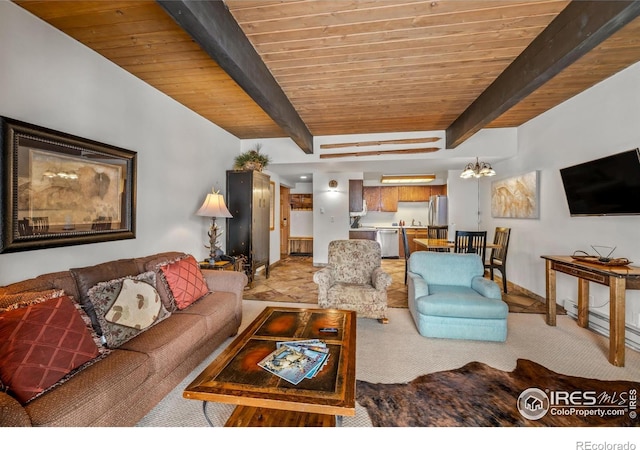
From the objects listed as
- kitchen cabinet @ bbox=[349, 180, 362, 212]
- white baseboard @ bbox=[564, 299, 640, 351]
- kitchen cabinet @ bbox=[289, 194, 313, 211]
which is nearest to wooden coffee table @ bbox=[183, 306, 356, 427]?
white baseboard @ bbox=[564, 299, 640, 351]

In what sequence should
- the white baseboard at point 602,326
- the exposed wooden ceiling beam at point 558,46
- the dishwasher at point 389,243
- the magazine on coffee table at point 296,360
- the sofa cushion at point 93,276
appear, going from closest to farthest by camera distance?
1. the magazine on coffee table at point 296,360
2. the exposed wooden ceiling beam at point 558,46
3. the sofa cushion at point 93,276
4. the white baseboard at point 602,326
5. the dishwasher at point 389,243

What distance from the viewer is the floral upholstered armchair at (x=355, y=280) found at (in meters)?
3.02

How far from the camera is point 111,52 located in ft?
7.47

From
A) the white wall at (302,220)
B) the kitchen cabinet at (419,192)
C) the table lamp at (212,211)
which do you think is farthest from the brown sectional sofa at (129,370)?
the kitchen cabinet at (419,192)

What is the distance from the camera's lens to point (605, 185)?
266 cm

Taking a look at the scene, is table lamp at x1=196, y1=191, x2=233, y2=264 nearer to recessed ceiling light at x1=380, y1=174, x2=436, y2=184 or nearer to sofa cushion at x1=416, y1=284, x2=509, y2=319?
sofa cushion at x1=416, y1=284, x2=509, y2=319

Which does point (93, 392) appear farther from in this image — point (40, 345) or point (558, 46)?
point (558, 46)

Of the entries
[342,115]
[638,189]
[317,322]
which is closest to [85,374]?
[317,322]

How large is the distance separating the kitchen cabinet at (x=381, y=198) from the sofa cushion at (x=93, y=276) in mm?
6509

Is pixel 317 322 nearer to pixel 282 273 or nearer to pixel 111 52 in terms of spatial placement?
pixel 111 52

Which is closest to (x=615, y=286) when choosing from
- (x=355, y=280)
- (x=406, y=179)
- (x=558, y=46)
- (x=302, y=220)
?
(x=558, y=46)

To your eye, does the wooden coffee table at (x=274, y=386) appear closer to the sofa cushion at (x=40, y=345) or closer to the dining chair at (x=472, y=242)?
the sofa cushion at (x=40, y=345)

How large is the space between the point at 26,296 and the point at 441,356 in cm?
291
